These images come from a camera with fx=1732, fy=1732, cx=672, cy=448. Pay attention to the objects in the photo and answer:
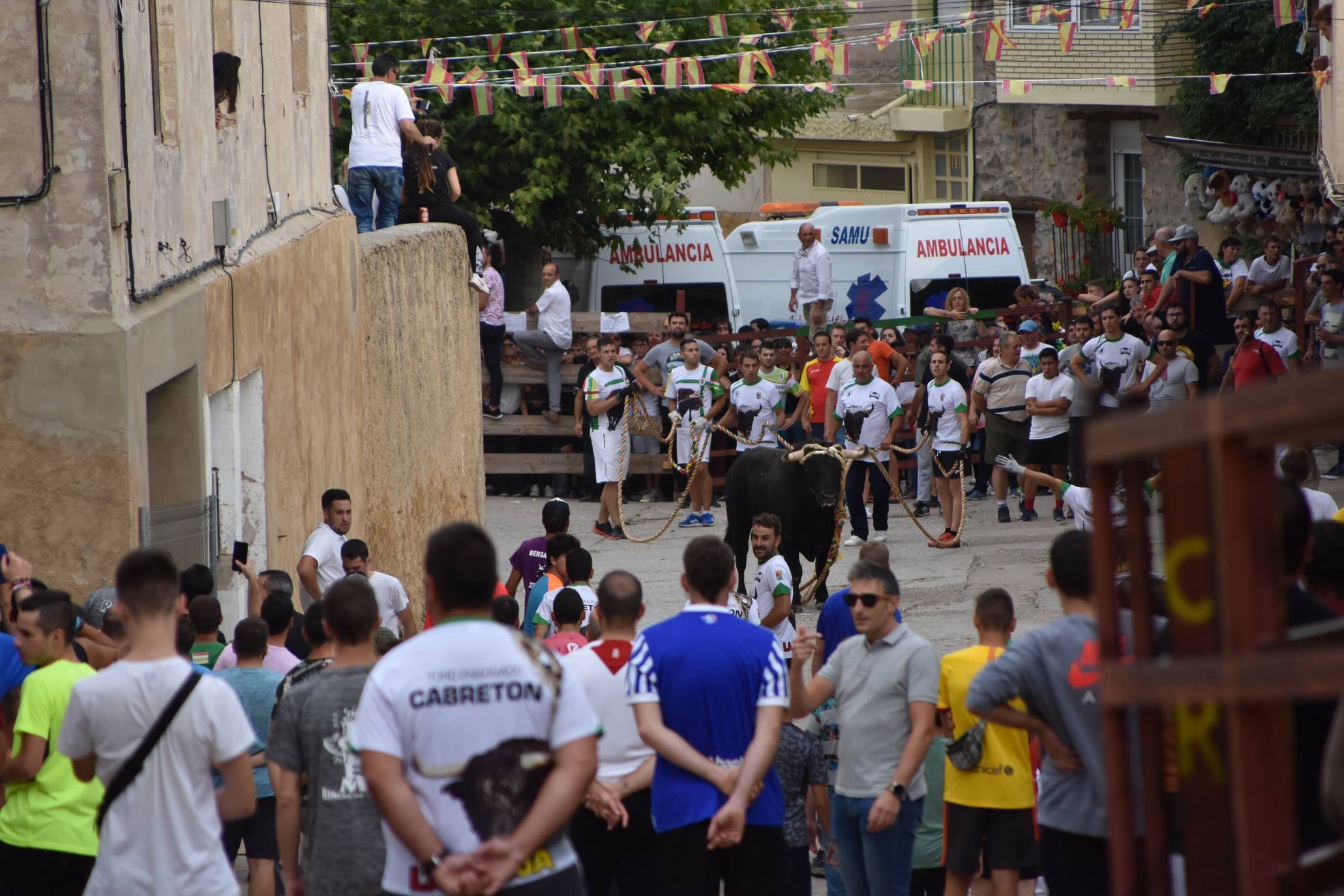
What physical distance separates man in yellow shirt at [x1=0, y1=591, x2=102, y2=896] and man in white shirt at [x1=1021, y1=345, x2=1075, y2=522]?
1227cm

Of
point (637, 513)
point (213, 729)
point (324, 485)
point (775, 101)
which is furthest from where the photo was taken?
point (775, 101)

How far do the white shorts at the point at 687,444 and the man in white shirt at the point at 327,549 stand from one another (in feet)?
28.8

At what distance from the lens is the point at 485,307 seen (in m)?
21.5

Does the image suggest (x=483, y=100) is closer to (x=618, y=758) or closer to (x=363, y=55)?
(x=363, y=55)

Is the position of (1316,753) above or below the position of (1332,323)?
below

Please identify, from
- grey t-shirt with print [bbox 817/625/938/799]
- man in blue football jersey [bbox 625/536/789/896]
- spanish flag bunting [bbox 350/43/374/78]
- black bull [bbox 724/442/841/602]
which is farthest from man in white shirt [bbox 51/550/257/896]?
spanish flag bunting [bbox 350/43/374/78]

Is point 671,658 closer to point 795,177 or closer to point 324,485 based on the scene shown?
point 324,485

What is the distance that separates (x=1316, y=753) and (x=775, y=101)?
24.5 m

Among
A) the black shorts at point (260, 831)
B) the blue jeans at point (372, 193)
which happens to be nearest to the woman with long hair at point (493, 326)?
the blue jeans at point (372, 193)

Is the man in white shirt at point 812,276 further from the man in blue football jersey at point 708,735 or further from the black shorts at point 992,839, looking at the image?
the man in blue football jersey at point 708,735

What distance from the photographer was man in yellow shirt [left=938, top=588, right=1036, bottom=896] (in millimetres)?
6590

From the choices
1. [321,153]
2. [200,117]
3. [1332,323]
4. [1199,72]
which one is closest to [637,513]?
[321,153]

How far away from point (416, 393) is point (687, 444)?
4.39 metres

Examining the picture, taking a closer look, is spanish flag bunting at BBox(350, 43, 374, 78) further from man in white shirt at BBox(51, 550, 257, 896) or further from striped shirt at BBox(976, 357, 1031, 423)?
man in white shirt at BBox(51, 550, 257, 896)
